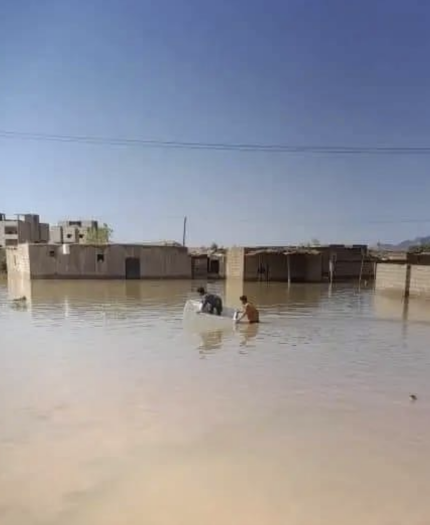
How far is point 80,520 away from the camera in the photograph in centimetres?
471

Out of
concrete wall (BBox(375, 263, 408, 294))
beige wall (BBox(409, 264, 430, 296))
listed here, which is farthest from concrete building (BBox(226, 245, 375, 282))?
beige wall (BBox(409, 264, 430, 296))

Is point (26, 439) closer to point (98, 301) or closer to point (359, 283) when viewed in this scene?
point (98, 301)

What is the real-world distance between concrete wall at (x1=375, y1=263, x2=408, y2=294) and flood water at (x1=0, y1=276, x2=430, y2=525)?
12.3 metres

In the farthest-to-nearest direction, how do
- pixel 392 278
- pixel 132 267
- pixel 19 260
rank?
pixel 19 260 → pixel 132 267 → pixel 392 278

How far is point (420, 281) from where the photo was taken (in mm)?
25031

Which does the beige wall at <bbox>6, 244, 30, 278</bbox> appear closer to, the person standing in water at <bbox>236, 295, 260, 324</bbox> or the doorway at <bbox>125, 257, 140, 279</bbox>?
the doorway at <bbox>125, 257, 140, 279</bbox>

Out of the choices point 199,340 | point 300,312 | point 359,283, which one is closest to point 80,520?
point 199,340

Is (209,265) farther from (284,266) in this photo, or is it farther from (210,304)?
(210,304)

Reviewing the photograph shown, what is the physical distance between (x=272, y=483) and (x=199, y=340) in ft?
27.2

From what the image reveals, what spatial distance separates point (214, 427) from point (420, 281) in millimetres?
20921

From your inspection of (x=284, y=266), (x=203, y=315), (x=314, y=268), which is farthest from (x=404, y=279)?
(x=203, y=315)

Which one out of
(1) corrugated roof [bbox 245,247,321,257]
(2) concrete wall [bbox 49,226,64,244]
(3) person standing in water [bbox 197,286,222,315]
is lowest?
(3) person standing in water [bbox 197,286,222,315]

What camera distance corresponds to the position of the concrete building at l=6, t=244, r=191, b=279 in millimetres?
33938

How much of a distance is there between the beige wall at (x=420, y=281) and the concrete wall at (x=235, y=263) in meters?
12.8
